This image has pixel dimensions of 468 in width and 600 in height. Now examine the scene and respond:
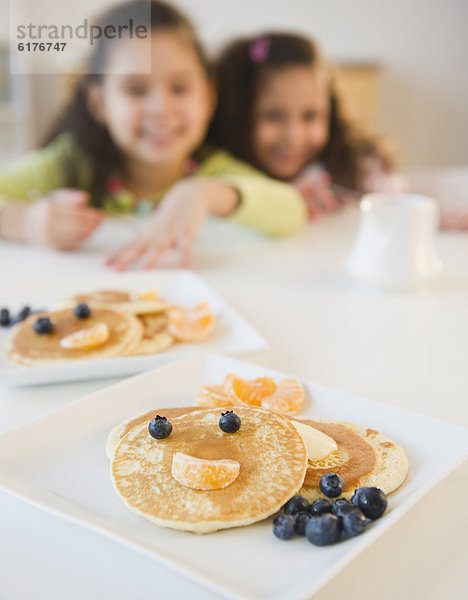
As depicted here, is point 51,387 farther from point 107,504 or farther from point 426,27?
point 426,27

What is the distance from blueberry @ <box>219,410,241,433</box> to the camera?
0.78 metres

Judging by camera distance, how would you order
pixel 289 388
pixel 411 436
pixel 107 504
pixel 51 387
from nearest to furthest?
1. pixel 107 504
2. pixel 411 436
3. pixel 289 388
4. pixel 51 387

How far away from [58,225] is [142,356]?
1.07m

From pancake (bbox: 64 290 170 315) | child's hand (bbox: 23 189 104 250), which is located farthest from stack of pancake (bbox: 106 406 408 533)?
child's hand (bbox: 23 189 104 250)

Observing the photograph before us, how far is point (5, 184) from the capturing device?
8.97 feet

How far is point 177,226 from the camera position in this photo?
6.57 feet

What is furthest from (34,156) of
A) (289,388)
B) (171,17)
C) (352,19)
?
(352,19)

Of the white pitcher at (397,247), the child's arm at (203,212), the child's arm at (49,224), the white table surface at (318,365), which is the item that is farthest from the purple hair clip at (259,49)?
the white pitcher at (397,247)

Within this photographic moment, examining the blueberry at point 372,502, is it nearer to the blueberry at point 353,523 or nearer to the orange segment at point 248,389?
the blueberry at point 353,523

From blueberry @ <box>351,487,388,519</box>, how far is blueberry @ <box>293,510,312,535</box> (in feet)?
A: 0.19

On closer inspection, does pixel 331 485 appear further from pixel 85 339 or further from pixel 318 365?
pixel 85 339

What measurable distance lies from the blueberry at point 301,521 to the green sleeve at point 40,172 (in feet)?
7.45

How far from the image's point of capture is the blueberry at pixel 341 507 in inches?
26.0

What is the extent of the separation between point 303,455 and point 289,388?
23cm
